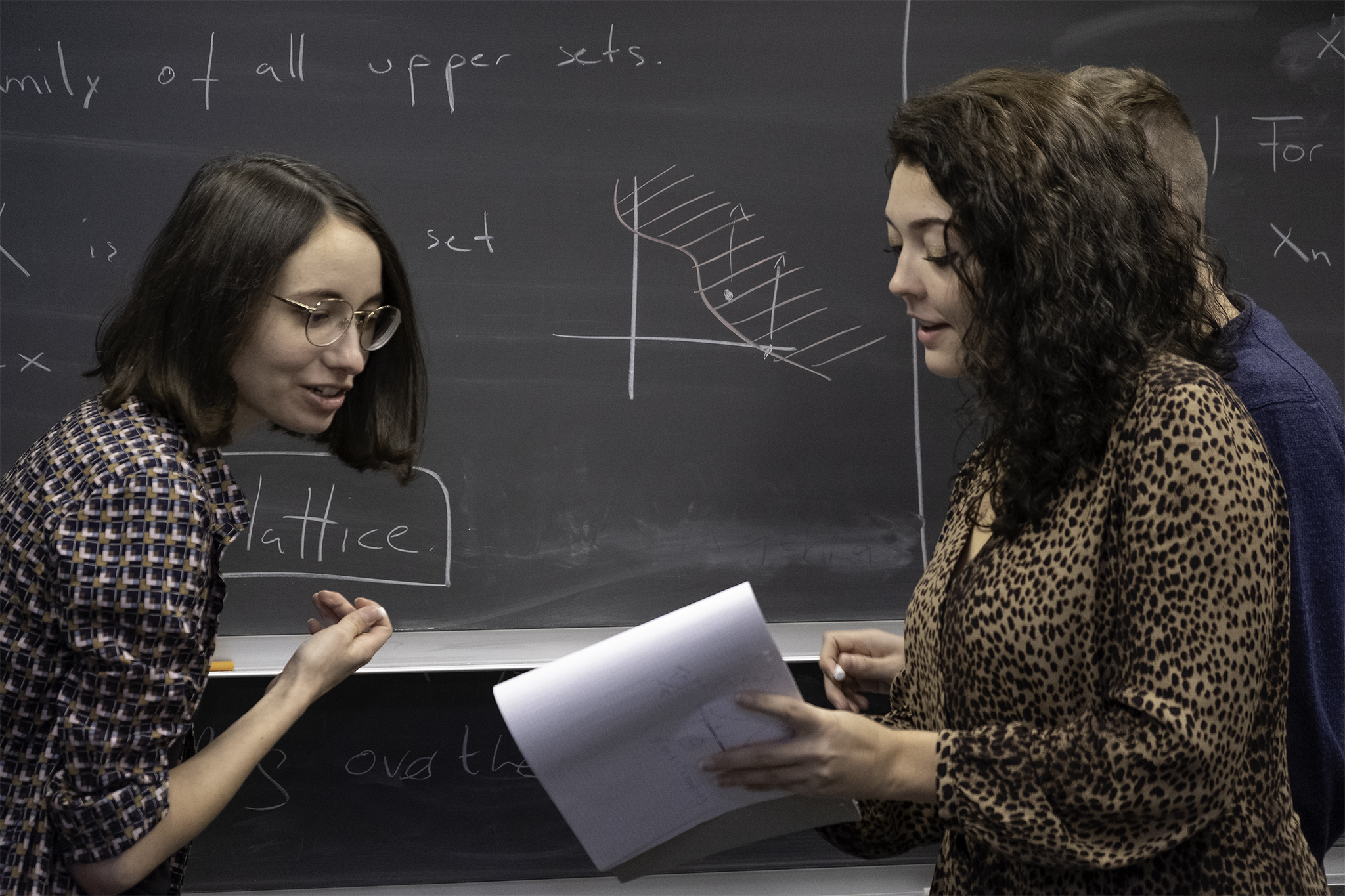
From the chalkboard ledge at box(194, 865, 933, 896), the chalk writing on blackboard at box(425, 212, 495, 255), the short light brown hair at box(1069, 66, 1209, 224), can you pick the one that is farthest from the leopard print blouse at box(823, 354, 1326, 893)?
the chalk writing on blackboard at box(425, 212, 495, 255)

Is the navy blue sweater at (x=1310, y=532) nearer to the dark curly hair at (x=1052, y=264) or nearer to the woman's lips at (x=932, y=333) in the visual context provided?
the dark curly hair at (x=1052, y=264)

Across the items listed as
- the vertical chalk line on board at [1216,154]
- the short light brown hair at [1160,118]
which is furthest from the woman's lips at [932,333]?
the vertical chalk line on board at [1216,154]

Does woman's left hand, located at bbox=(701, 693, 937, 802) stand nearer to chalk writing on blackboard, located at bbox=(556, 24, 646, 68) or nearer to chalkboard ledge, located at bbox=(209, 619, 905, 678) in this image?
chalkboard ledge, located at bbox=(209, 619, 905, 678)

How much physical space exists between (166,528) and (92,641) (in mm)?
127

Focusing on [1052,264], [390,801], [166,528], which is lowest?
[390,801]

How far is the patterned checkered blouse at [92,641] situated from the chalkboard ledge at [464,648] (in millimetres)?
934

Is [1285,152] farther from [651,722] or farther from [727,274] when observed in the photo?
[651,722]

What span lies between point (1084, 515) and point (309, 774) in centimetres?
172

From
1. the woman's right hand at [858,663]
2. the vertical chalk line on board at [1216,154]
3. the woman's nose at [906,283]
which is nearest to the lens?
the woman's nose at [906,283]

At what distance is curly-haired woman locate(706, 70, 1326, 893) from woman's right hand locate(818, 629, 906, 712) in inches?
10.3

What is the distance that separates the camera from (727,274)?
2131 millimetres

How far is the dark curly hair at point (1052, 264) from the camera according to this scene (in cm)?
100

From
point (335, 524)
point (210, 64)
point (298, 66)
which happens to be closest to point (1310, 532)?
point (335, 524)

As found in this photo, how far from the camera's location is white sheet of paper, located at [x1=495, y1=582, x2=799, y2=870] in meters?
0.94
